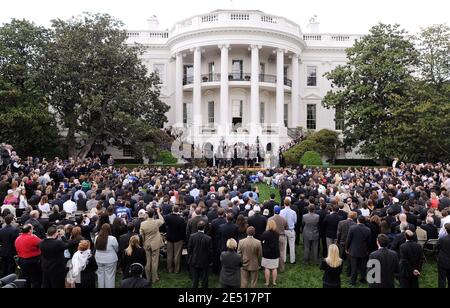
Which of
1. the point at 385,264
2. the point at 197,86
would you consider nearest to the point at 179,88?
the point at 197,86

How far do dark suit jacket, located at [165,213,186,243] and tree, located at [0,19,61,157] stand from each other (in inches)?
881

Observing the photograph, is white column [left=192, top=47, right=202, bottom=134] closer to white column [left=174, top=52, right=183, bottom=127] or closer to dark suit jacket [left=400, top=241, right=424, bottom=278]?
white column [left=174, top=52, right=183, bottom=127]

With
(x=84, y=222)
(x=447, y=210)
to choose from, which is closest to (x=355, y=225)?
(x=447, y=210)

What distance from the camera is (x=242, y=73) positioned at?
129 feet

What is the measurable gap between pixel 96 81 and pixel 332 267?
27898 millimetres

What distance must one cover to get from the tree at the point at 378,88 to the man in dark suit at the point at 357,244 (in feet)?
77.7

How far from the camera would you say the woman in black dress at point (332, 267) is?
6.54 meters

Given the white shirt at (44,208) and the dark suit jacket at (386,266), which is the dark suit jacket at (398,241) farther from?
the white shirt at (44,208)

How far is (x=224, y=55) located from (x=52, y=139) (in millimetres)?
16391

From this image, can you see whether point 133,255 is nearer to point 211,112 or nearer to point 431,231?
Answer: point 431,231

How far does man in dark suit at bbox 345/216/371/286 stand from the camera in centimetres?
843

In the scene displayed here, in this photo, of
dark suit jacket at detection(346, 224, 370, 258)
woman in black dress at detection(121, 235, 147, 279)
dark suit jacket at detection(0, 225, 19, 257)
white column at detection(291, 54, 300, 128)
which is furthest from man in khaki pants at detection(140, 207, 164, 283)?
→ white column at detection(291, 54, 300, 128)

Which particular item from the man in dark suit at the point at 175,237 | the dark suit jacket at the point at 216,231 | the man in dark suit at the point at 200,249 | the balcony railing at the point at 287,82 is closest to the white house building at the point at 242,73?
the balcony railing at the point at 287,82

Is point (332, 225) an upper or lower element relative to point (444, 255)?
upper
